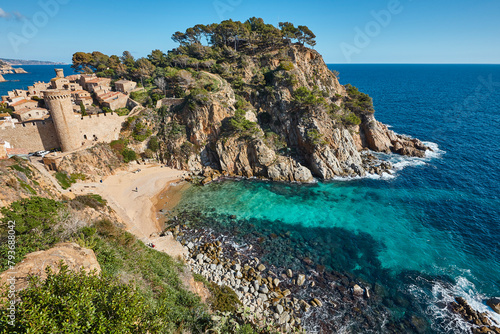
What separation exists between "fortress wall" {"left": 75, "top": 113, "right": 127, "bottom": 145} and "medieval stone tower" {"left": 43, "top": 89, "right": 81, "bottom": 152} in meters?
0.95

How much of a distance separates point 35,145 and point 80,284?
35078 mm

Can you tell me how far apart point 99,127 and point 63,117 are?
556cm

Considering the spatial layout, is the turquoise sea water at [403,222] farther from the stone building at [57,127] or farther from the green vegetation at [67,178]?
the stone building at [57,127]

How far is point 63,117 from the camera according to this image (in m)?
31.7

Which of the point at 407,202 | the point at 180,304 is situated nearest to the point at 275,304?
the point at 180,304

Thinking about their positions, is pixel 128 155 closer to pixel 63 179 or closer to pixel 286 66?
pixel 63 179

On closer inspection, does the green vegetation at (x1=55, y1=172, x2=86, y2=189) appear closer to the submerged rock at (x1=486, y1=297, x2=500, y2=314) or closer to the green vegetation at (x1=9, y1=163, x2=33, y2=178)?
the green vegetation at (x1=9, y1=163, x2=33, y2=178)

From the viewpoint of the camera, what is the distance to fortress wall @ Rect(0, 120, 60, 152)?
30.5 m

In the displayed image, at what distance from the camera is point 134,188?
3412 cm

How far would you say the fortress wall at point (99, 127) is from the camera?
3503 centimetres

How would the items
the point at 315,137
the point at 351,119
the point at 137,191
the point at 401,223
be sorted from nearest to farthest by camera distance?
the point at 401,223 → the point at 137,191 → the point at 315,137 → the point at 351,119

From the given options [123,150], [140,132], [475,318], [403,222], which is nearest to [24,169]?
[123,150]

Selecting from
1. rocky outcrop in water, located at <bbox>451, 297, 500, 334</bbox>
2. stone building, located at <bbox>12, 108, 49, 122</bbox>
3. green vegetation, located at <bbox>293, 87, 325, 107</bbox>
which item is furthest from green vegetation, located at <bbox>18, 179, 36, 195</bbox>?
green vegetation, located at <bbox>293, 87, 325, 107</bbox>

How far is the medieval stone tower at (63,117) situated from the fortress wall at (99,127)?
0.95 m
